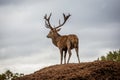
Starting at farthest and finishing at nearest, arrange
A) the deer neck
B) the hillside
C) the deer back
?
the deer neck
the deer back
the hillside

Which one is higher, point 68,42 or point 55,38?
point 55,38

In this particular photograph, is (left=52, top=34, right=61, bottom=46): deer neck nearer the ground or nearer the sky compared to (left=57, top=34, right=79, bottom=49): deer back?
nearer the sky

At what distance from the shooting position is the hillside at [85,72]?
1513 centimetres

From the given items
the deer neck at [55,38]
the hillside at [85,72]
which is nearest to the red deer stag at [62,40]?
the deer neck at [55,38]

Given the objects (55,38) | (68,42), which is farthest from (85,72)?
(55,38)

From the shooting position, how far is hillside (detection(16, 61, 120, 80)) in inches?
596

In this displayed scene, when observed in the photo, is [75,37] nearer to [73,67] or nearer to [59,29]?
[59,29]

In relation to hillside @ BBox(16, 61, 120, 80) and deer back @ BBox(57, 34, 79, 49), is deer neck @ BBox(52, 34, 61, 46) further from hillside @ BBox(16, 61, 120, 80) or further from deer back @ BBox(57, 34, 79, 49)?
hillside @ BBox(16, 61, 120, 80)

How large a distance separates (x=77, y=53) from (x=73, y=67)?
3.81 metres

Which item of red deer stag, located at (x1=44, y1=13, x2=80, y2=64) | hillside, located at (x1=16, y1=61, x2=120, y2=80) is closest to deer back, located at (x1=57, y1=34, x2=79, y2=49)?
red deer stag, located at (x1=44, y1=13, x2=80, y2=64)

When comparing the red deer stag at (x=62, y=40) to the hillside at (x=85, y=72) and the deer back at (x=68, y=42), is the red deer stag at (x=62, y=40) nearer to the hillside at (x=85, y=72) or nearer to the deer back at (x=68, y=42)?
the deer back at (x=68, y=42)

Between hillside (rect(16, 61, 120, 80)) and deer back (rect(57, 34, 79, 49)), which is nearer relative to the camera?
hillside (rect(16, 61, 120, 80))

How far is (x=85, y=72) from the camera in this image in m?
15.5

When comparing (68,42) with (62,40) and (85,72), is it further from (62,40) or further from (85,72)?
(85,72)
